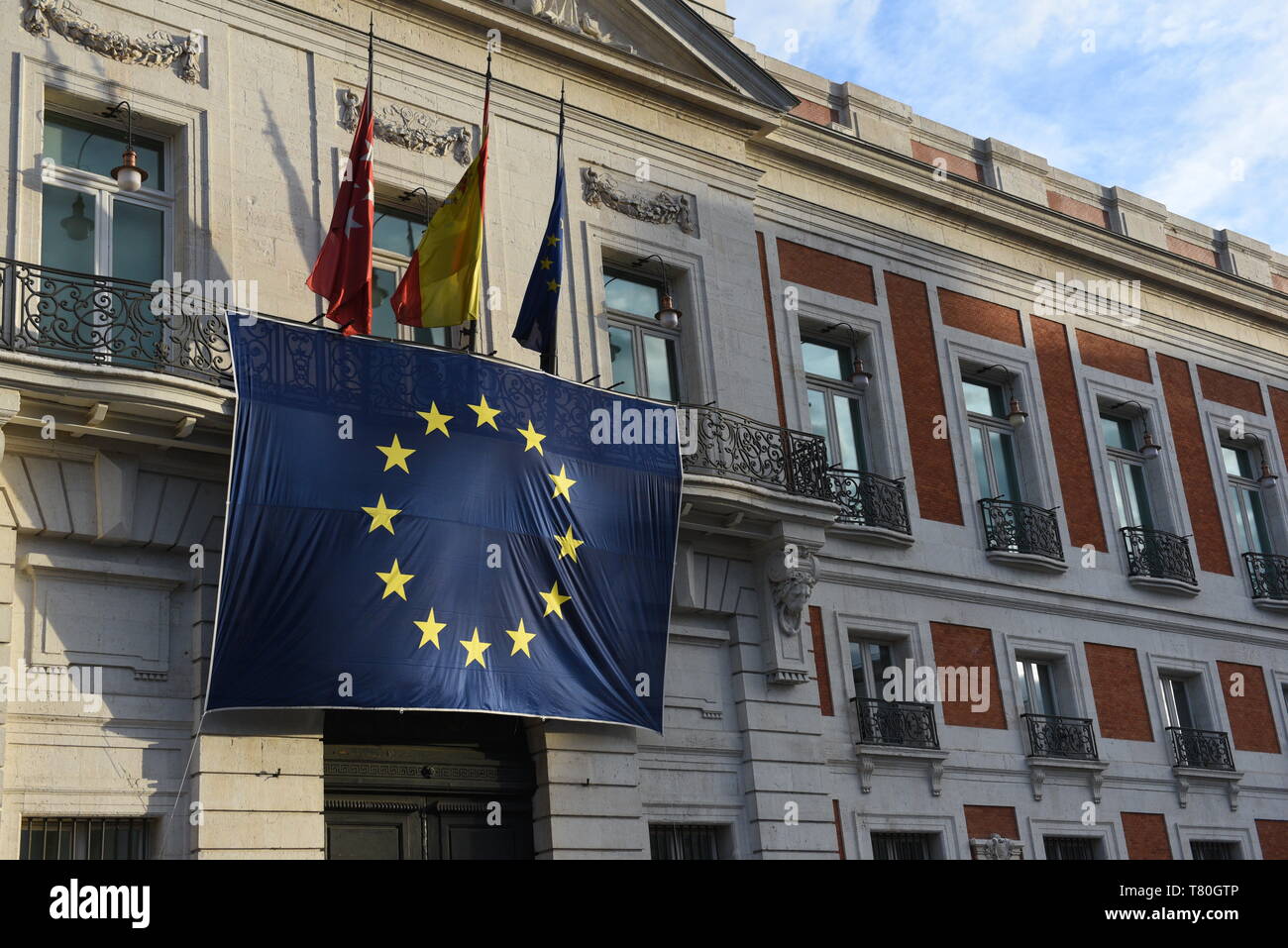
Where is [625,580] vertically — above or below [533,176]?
below

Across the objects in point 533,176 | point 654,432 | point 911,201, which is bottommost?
point 654,432

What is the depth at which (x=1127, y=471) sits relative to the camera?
66.3 ft

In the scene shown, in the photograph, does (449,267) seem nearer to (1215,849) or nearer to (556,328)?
(556,328)

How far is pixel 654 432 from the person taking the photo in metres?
14.0

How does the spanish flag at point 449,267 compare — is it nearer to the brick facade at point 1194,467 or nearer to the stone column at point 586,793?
the stone column at point 586,793

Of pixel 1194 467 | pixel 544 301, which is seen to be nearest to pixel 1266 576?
pixel 1194 467

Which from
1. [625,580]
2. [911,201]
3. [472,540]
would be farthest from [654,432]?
[911,201]

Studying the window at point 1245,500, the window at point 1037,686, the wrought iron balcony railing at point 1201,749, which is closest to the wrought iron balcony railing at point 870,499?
the window at point 1037,686

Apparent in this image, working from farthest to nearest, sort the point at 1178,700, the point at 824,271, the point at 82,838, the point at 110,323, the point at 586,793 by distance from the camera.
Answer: the point at 1178,700
the point at 824,271
the point at 586,793
the point at 110,323
the point at 82,838

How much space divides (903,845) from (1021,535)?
428 centimetres

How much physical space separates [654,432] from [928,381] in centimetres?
525

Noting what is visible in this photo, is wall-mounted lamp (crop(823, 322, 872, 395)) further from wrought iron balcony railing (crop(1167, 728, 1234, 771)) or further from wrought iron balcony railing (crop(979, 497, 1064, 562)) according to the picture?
wrought iron balcony railing (crop(1167, 728, 1234, 771))

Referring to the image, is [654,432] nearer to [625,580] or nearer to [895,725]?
[625,580]

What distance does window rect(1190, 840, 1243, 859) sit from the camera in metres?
17.9
